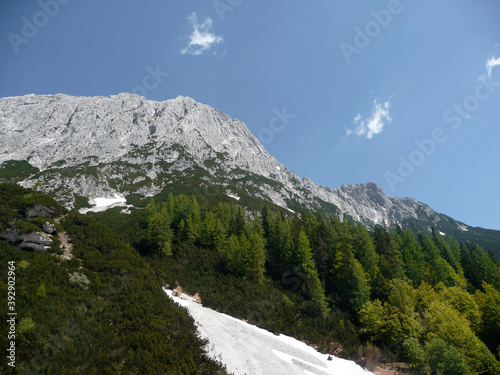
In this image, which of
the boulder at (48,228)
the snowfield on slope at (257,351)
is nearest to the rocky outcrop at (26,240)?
the boulder at (48,228)

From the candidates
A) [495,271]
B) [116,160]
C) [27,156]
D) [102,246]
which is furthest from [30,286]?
[27,156]

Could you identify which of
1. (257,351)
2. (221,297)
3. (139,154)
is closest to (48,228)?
(221,297)

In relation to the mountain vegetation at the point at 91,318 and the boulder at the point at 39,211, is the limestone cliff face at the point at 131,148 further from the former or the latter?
the mountain vegetation at the point at 91,318

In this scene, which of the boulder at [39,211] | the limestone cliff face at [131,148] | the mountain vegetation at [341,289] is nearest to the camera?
the mountain vegetation at [341,289]

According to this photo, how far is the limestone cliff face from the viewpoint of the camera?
102 metres

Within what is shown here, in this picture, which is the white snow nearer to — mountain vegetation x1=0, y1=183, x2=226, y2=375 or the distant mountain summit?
the distant mountain summit

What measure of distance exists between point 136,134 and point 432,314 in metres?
147

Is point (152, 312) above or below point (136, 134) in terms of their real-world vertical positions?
below

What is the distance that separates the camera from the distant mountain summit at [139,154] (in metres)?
100

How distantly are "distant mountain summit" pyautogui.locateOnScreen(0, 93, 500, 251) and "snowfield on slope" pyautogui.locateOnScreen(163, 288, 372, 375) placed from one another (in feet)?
254

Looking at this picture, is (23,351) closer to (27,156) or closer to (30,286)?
(30,286)

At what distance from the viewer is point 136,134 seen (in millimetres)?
139125

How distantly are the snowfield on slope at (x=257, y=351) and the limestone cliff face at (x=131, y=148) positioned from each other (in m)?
77.2

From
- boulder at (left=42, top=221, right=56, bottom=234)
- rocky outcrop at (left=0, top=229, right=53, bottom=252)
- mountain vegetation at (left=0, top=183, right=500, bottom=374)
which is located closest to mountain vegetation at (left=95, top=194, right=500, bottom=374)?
mountain vegetation at (left=0, top=183, right=500, bottom=374)
